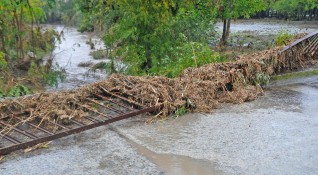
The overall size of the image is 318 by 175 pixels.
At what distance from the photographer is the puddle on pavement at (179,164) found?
12.8ft

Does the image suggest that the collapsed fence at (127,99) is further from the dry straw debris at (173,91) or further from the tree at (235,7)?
the tree at (235,7)

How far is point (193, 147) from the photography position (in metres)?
4.52

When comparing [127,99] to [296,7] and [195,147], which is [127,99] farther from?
[296,7]

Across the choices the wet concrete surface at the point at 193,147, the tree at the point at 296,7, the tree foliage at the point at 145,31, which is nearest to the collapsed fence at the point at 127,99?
the wet concrete surface at the point at 193,147

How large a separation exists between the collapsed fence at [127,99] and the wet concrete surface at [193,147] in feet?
0.65

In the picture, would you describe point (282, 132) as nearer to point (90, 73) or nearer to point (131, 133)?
point (131, 133)

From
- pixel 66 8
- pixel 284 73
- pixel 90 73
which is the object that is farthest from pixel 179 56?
pixel 66 8

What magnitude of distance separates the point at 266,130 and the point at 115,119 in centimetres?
193

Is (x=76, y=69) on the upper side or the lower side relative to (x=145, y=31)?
lower

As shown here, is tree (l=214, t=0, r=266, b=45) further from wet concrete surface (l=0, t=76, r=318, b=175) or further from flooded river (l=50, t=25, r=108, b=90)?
wet concrete surface (l=0, t=76, r=318, b=175)

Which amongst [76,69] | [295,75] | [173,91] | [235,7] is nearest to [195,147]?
[173,91]

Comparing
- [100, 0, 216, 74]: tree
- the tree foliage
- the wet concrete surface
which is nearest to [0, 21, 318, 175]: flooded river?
the wet concrete surface

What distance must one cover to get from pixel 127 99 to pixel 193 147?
1472 millimetres

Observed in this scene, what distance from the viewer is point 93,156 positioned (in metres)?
4.17
